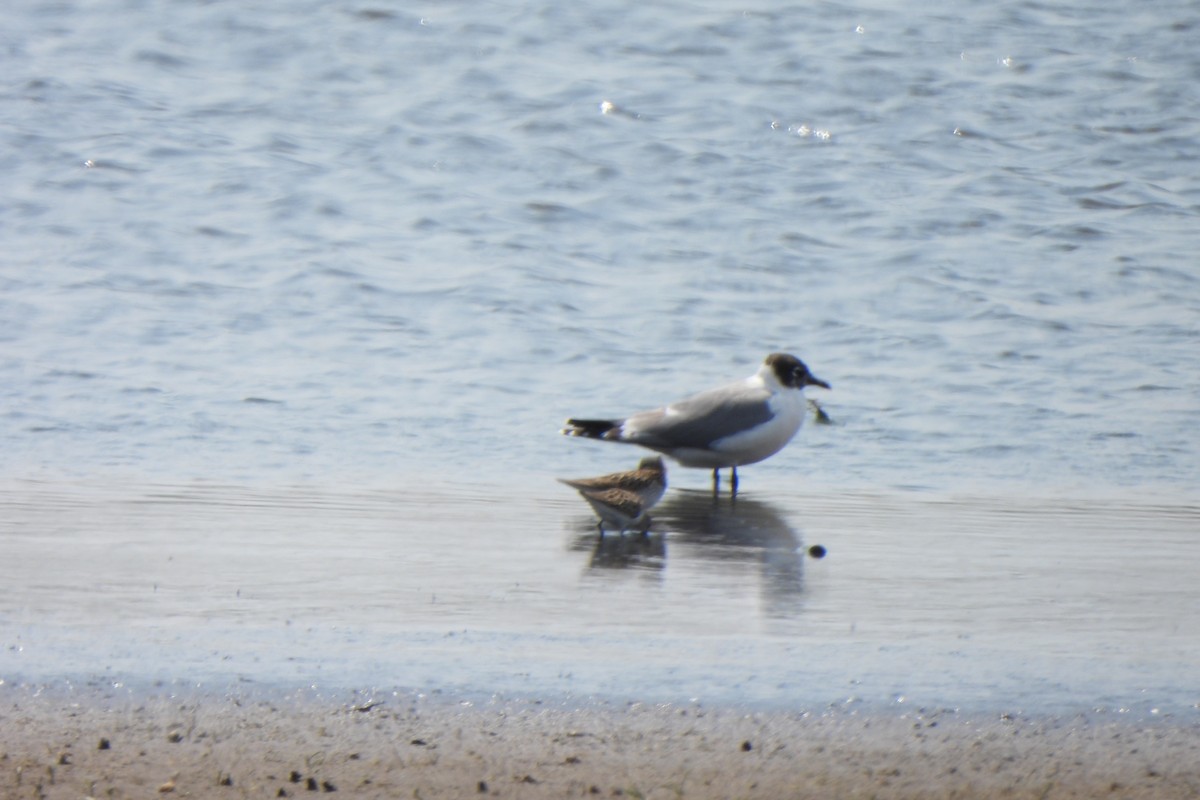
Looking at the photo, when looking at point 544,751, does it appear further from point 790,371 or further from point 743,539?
point 790,371

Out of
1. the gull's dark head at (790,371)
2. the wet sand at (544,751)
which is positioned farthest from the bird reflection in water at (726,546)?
the gull's dark head at (790,371)

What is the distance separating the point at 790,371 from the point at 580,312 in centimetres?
209

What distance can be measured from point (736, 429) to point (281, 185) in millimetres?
5965

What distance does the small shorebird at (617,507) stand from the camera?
5.73 meters

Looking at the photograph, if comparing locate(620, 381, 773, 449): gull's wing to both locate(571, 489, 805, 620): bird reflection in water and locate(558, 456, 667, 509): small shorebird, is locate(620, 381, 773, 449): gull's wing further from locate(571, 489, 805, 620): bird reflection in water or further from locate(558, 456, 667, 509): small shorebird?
locate(558, 456, 667, 509): small shorebird

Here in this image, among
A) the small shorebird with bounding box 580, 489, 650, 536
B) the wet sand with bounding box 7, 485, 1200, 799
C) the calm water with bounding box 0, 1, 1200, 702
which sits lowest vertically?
the calm water with bounding box 0, 1, 1200, 702

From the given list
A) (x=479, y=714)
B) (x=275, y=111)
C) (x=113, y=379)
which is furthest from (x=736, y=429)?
(x=275, y=111)

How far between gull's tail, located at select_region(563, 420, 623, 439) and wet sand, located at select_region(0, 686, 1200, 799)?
3.51 m

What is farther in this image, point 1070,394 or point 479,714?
point 1070,394

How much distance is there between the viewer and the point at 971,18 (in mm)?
16141

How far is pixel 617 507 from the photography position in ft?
18.8

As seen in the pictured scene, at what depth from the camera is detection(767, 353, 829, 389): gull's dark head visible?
25.3 feet

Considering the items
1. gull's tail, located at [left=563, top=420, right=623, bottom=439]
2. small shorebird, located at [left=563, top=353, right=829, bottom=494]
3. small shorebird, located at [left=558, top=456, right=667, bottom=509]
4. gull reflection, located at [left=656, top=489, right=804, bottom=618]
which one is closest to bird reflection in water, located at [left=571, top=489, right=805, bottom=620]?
gull reflection, located at [left=656, top=489, right=804, bottom=618]

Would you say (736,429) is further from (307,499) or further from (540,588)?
(540,588)
